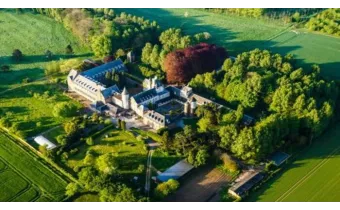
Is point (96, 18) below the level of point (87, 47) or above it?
above

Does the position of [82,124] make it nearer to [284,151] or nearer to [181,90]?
[181,90]

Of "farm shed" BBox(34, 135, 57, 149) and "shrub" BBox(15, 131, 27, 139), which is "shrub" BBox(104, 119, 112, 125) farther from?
"shrub" BBox(15, 131, 27, 139)

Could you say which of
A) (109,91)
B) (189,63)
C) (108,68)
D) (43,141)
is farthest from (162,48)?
(43,141)

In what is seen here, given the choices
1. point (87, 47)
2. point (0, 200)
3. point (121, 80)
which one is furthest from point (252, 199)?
point (87, 47)

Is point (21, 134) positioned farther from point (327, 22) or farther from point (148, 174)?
point (327, 22)

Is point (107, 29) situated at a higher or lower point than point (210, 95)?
higher
